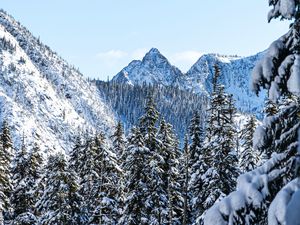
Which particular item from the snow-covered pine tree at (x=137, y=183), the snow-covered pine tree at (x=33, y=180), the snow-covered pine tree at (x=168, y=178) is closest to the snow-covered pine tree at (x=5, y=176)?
the snow-covered pine tree at (x=33, y=180)

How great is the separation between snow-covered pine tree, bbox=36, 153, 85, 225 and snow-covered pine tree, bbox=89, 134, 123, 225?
165 cm

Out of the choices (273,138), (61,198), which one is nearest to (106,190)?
(61,198)

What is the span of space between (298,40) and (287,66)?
37cm

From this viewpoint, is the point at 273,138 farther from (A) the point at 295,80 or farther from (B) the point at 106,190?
(B) the point at 106,190

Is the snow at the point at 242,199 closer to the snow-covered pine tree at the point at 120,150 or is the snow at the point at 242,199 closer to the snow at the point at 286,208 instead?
the snow at the point at 286,208

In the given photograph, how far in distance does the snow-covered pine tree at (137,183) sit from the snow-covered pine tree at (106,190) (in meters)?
2.73

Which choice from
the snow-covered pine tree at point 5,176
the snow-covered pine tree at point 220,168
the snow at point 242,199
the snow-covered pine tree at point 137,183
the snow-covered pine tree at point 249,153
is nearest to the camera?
the snow at point 242,199

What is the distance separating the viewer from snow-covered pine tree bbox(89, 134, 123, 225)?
3366 cm

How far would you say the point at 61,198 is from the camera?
111 ft

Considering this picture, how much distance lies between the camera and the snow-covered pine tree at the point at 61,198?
33875 mm

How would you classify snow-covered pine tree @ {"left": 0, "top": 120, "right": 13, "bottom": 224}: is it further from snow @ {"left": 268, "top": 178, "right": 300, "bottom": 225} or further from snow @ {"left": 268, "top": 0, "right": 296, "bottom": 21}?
snow @ {"left": 268, "top": 178, "right": 300, "bottom": 225}

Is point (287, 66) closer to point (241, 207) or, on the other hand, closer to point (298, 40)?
point (298, 40)

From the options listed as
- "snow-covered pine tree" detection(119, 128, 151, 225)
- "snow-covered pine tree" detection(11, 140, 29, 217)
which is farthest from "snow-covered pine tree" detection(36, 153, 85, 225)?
"snow-covered pine tree" detection(119, 128, 151, 225)

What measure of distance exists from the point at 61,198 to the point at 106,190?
11.9ft
